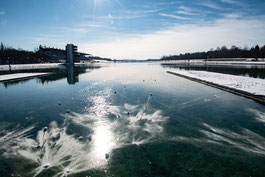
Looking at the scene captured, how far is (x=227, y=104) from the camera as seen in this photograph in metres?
13.0

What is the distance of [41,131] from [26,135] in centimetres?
70

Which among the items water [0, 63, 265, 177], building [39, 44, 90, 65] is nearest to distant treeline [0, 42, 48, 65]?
building [39, 44, 90, 65]

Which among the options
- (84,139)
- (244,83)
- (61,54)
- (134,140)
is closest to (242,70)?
(244,83)

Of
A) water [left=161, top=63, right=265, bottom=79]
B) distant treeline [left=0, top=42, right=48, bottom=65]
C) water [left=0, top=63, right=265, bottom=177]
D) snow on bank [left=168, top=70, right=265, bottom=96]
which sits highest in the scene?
distant treeline [left=0, top=42, right=48, bottom=65]

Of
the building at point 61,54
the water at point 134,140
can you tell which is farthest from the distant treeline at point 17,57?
the water at point 134,140

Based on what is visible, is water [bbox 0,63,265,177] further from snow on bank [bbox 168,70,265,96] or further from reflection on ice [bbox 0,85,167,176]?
snow on bank [bbox 168,70,265,96]

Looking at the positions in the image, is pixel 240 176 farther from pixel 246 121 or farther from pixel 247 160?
pixel 246 121

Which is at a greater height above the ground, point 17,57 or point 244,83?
point 17,57

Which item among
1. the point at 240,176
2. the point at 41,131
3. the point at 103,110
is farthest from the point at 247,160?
the point at 41,131

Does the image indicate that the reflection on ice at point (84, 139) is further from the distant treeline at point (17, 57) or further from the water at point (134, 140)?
the distant treeline at point (17, 57)

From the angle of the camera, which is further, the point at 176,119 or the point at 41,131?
the point at 176,119

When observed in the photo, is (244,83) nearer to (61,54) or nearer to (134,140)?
(134,140)

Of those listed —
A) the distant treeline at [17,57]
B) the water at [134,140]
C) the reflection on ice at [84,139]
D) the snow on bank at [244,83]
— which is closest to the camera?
the water at [134,140]

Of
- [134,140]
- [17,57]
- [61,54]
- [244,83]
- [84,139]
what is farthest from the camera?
[61,54]
